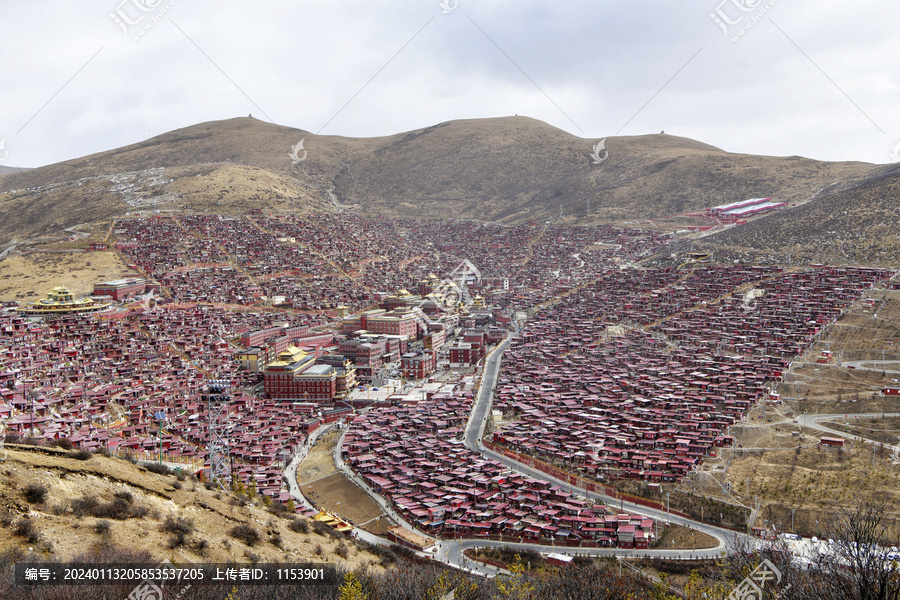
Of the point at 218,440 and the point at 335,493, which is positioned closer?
the point at 335,493

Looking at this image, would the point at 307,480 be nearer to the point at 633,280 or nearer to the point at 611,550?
the point at 611,550

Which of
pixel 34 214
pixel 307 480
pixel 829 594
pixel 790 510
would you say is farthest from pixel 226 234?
pixel 829 594

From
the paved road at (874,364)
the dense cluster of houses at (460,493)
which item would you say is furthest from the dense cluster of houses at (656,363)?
the paved road at (874,364)

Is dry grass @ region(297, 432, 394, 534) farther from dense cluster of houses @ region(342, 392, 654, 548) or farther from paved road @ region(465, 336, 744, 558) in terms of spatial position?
paved road @ region(465, 336, 744, 558)

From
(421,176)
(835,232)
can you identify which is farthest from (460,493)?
(421,176)

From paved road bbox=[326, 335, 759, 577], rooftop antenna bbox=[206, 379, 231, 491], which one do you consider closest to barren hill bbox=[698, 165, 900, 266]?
paved road bbox=[326, 335, 759, 577]
